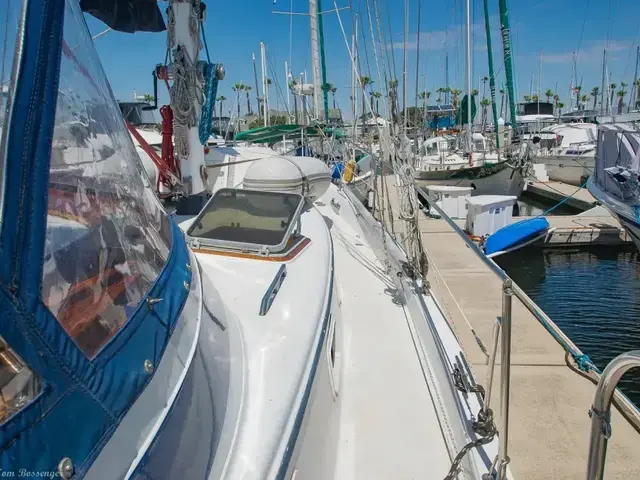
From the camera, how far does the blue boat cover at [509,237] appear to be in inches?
450

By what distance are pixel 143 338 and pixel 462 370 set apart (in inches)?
78.5

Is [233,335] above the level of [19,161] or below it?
below

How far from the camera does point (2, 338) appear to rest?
844mm

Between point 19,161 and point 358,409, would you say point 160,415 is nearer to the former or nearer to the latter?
point 19,161

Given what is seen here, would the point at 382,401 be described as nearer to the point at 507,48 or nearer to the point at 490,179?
the point at 490,179

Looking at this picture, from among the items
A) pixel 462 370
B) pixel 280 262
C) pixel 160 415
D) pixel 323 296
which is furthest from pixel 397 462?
pixel 160 415

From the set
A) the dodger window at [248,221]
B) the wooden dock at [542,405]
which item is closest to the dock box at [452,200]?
the wooden dock at [542,405]

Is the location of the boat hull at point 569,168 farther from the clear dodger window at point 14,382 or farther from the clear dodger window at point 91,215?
the clear dodger window at point 14,382

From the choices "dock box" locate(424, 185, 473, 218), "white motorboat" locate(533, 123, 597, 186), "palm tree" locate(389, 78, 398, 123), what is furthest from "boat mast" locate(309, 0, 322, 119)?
"white motorboat" locate(533, 123, 597, 186)

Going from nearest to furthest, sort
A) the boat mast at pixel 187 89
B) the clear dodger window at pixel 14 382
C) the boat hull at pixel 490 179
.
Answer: the clear dodger window at pixel 14 382
the boat mast at pixel 187 89
the boat hull at pixel 490 179

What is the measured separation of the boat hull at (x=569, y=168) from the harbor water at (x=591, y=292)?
35.4ft

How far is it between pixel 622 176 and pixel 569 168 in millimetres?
14898

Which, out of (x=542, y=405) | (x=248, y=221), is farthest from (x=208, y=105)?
(x=542, y=405)

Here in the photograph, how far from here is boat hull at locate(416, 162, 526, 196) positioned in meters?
18.7
